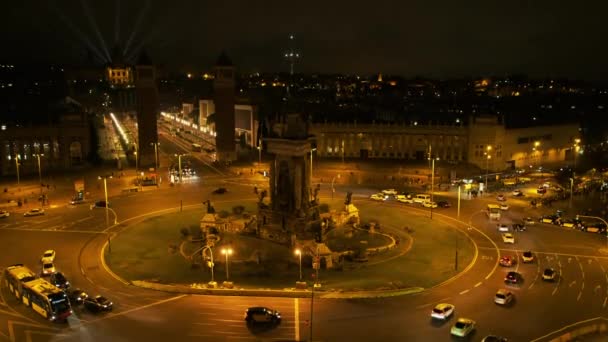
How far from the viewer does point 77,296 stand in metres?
36.9

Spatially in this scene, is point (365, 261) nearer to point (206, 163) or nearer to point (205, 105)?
point (206, 163)

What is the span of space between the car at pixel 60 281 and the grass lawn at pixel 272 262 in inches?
171

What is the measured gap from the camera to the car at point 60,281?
130ft

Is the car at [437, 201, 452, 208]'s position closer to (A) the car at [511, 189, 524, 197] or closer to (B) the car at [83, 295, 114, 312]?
(A) the car at [511, 189, 524, 197]

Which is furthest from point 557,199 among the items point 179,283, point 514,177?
point 179,283

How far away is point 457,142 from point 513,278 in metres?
64.8

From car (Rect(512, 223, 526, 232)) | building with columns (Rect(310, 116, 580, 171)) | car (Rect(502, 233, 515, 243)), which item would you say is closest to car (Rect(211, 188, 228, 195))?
building with columns (Rect(310, 116, 580, 171))

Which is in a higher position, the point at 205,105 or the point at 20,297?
the point at 205,105

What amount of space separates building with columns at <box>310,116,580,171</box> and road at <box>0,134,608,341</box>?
47695mm

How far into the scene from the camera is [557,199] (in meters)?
72.1

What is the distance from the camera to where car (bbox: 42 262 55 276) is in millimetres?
42934

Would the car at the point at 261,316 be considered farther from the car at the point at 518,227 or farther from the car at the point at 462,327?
the car at the point at 518,227

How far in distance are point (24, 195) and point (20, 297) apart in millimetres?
44026

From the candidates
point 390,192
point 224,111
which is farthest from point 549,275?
point 224,111
